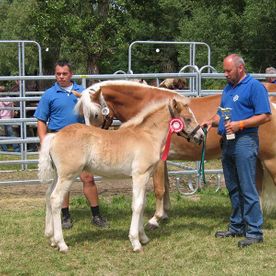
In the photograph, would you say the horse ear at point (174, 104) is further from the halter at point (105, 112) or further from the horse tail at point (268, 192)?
the horse tail at point (268, 192)

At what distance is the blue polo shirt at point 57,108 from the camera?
5570 millimetres

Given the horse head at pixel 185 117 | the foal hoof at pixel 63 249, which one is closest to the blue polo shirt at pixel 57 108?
the horse head at pixel 185 117

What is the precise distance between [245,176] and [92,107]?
5.64 ft

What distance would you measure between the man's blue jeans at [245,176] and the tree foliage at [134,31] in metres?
15.0

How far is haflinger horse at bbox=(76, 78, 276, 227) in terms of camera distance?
561 cm

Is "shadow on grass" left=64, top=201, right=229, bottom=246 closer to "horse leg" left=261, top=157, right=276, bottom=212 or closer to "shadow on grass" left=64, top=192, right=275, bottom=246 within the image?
"shadow on grass" left=64, top=192, right=275, bottom=246

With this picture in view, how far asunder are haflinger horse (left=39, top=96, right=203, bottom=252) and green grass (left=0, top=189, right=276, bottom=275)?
0.24 m

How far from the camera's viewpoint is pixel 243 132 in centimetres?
503

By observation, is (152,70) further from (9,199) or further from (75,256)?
(75,256)

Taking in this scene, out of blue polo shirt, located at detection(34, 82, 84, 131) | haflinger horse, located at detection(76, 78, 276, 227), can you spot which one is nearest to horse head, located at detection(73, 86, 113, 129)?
haflinger horse, located at detection(76, 78, 276, 227)

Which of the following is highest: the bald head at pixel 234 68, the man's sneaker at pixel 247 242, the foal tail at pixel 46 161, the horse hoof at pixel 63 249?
the bald head at pixel 234 68

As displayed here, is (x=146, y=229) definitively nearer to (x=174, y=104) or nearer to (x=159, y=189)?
(x=159, y=189)

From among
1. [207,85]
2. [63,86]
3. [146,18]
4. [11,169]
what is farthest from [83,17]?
[63,86]

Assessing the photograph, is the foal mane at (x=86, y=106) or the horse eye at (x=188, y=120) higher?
the foal mane at (x=86, y=106)
